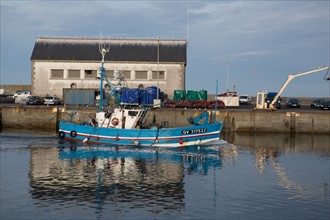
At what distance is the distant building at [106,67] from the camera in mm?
72938

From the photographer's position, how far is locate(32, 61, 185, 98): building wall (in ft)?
239

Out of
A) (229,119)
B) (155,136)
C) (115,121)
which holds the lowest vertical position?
(155,136)

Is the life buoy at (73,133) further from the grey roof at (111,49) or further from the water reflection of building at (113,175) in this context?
the grey roof at (111,49)

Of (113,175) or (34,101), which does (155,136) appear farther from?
(34,101)

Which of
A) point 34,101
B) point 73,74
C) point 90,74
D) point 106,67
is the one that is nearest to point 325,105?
point 106,67

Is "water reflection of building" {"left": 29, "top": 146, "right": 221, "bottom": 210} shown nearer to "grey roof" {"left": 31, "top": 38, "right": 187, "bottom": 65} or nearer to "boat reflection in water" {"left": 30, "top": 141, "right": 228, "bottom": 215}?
"boat reflection in water" {"left": 30, "top": 141, "right": 228, "bottom": 215}

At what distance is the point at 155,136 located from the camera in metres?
40.9

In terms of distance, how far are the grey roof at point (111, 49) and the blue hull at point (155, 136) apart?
1282 inches

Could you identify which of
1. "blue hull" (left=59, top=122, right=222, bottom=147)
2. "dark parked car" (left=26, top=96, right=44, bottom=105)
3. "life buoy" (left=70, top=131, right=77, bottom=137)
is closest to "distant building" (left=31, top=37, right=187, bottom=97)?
"dark parked car" (left=26, top=96, right=44, bottom=105)

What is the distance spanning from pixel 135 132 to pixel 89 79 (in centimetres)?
3420

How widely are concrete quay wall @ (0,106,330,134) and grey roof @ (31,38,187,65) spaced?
19.7 metres

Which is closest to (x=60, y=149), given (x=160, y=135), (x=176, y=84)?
(x=160, y=135)

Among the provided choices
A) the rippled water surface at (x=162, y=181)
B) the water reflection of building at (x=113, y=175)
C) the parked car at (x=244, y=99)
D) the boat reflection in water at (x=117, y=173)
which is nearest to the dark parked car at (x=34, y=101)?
the rippled water surface at (x=162, y=181)

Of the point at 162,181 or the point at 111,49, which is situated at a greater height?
the point at 111,49
